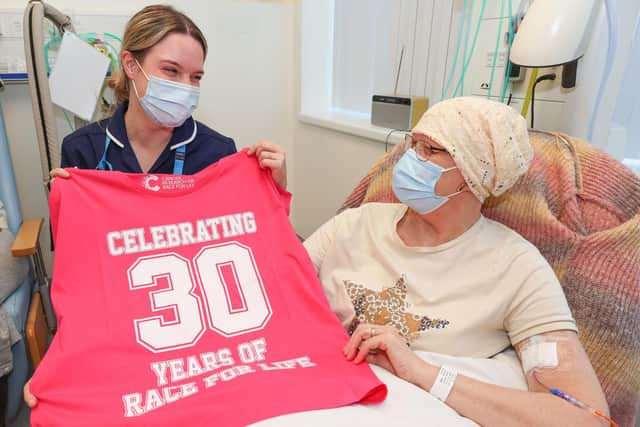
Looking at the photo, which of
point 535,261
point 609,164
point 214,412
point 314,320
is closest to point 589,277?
point 535,261

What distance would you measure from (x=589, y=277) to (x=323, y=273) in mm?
642

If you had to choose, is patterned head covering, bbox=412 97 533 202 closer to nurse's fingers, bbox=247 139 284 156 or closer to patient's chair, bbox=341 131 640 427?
patient's chair, bbox=341 131 640 427

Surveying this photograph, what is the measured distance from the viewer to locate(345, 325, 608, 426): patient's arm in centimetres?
84

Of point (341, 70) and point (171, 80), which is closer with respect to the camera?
point (171, 80)

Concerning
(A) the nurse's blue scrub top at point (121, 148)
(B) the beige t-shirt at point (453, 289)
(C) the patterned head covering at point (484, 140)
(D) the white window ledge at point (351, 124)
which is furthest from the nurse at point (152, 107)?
(D) the white window ledge at point (351, 124)

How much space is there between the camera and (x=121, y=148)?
134 centimetres

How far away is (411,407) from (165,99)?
41.6 inches

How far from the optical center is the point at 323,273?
1.23 metres

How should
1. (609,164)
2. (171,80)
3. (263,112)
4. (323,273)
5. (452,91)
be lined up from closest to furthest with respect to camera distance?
1. (609,164)
2. (323,273)
3. (171,80)
4. (452,91)
5. (263,112)

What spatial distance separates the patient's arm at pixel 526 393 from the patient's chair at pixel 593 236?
0.15m

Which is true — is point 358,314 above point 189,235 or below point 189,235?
below

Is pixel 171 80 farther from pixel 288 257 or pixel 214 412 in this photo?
pixel 214 412

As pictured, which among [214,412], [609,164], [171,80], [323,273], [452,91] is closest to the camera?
[214,412]

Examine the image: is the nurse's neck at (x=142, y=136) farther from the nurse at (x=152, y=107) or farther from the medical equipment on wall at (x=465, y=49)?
the medical equipment on wall at (x=465, y=49)
